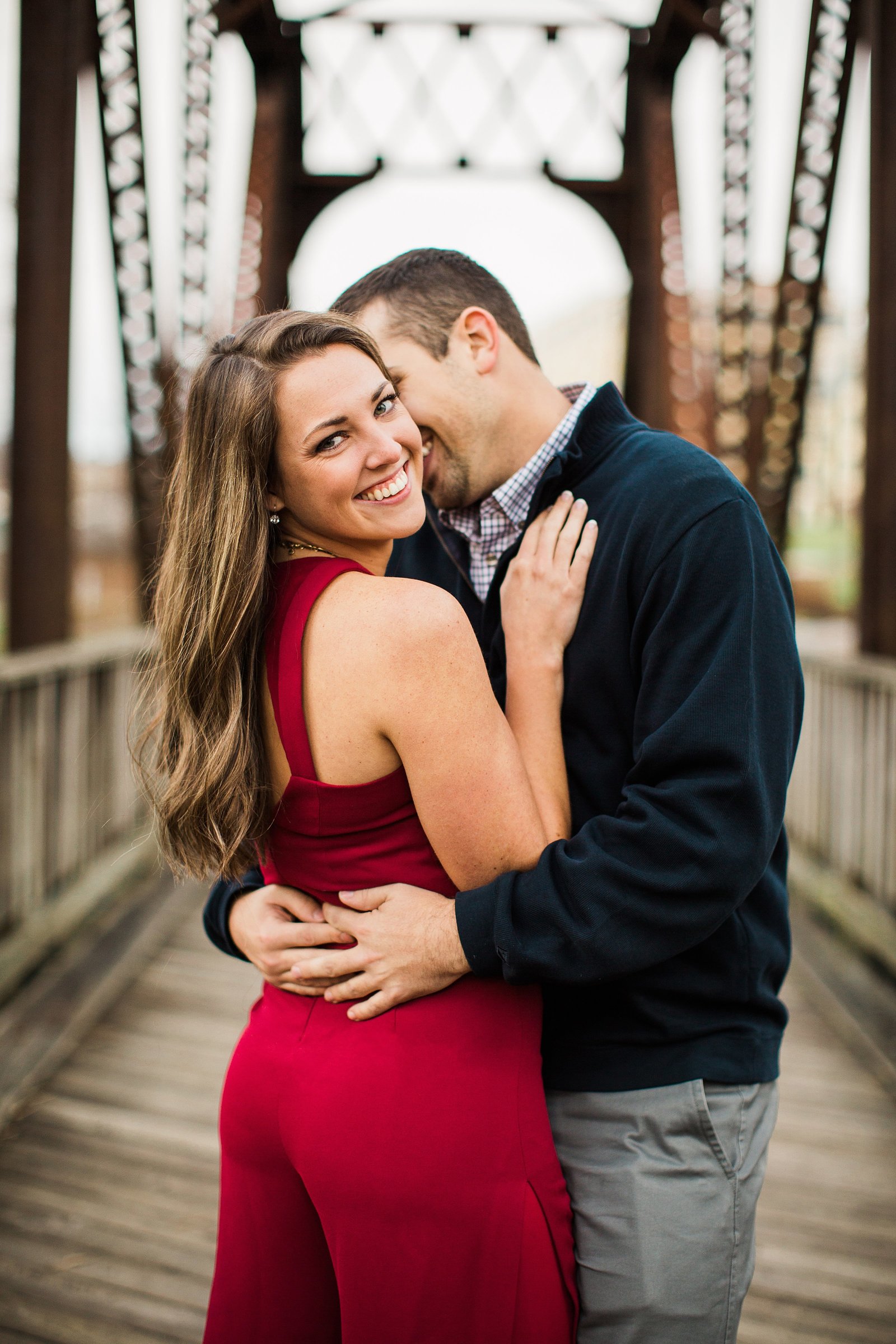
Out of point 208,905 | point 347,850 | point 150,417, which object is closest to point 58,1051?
point 208,905

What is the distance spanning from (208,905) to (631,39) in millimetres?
7254

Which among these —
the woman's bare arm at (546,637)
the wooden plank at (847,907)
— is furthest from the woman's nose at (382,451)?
the wooden plank at (847,907)

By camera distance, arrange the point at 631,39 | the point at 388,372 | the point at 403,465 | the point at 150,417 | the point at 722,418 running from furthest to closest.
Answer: the point at 631,39 < the point at 722,418 < the point at 150,417 < the point at 388,372 < the point at 403,465

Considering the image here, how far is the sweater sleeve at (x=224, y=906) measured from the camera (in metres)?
1.60

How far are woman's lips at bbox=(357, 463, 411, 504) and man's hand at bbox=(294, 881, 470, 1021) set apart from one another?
0.50m

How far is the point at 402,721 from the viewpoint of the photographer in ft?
3.87

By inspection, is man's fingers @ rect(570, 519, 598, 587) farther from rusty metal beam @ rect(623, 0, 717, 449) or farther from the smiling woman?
rusty metal beam @ rect(623, 0, 717, 449)

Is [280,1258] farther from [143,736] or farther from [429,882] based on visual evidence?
[143,736]

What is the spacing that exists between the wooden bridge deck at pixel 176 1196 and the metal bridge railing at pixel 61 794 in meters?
0.47

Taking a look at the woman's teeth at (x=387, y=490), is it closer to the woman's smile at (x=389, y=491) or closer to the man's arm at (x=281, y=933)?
the woman's smile at (x=389, y=491)

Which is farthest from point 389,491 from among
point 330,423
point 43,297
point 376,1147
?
point 43,297

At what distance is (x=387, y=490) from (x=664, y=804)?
21.6 inches

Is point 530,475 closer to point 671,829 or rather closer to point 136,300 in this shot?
point 671,829

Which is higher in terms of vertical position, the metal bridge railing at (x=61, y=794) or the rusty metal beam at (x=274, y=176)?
the rusty metal beam at (x=274, y=176)
